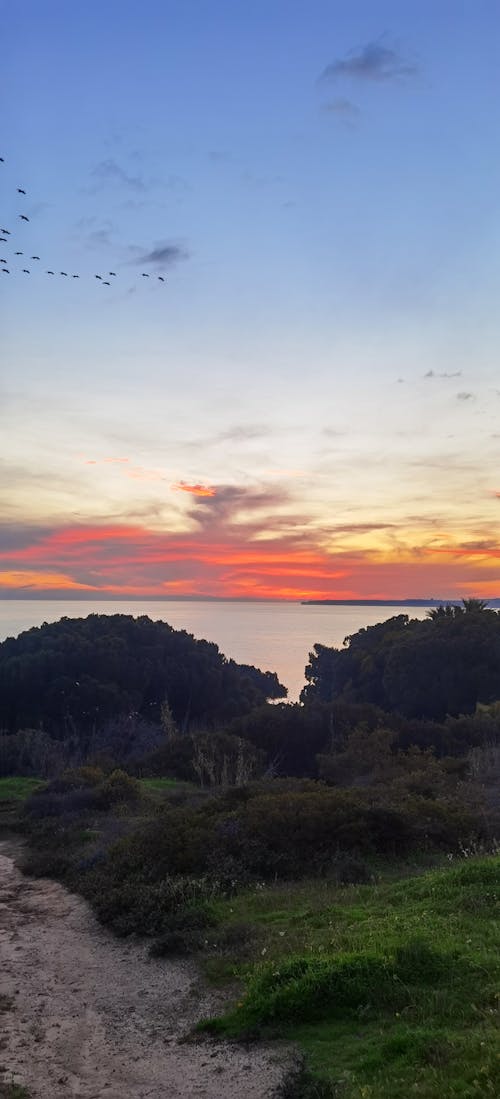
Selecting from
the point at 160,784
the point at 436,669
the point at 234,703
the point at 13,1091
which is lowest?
the point at 160,784

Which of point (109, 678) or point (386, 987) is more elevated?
point (109, 678)

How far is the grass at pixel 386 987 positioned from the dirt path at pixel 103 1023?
536 mm

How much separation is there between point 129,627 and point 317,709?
20.1 metres

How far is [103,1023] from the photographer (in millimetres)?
9031

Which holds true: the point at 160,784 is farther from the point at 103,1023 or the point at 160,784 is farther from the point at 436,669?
the point at 436,669

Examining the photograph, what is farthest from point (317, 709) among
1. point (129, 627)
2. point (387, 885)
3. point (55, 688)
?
point (387, 885)

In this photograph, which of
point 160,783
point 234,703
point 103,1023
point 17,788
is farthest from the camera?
point 234,703

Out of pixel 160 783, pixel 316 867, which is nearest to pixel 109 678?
pixel 160 783

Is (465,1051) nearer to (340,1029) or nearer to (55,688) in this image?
(340,1029)

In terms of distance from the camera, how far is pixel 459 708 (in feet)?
139

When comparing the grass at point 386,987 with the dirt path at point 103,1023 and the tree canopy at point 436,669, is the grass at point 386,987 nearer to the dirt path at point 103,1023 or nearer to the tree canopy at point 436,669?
the dirt path at point 103,1023

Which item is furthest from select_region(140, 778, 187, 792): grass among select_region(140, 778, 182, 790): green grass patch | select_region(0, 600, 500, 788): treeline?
select_region(0, 600, 500, 788): treeline

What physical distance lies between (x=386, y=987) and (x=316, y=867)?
281 inches

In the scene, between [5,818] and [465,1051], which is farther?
[5,818]
